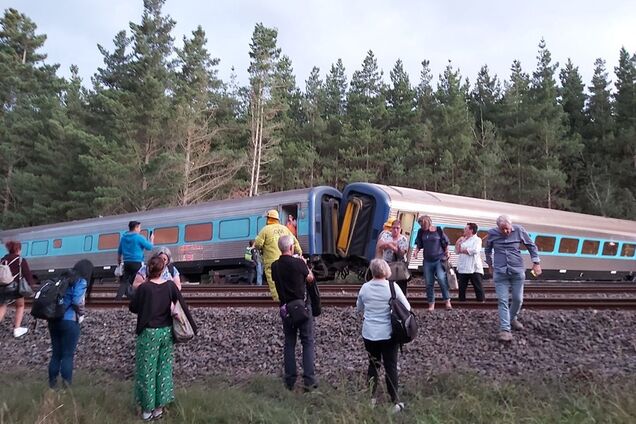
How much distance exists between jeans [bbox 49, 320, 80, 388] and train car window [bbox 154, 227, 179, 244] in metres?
12.5

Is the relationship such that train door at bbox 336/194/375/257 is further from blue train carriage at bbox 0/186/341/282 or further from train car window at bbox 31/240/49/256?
train car window at bbox 31/240/49/256

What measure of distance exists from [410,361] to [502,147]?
36914 mm

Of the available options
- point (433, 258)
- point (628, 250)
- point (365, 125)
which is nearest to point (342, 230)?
point (433, 258)

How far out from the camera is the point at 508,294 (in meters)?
6.49

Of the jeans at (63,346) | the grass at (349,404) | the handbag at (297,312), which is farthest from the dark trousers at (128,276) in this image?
the handbag at (297,312)

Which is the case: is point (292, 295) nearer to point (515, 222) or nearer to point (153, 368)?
point (153, 368)

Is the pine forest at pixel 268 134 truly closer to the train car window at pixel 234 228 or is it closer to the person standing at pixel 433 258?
the train car window at pixel 234 228

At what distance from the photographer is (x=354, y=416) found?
13.9ft

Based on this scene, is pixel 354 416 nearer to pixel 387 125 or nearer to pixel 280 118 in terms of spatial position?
pixel 280 118

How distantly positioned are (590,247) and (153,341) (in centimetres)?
1816

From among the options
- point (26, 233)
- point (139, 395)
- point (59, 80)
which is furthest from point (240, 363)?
point (59, 80)

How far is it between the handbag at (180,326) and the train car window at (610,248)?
1875cm

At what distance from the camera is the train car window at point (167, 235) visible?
18078 millimetres

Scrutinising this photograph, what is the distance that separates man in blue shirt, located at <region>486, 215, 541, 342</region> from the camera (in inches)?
251
